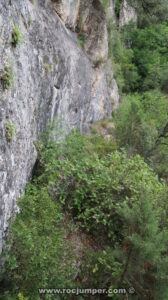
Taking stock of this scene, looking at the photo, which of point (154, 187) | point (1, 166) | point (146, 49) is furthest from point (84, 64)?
point (146, 49)

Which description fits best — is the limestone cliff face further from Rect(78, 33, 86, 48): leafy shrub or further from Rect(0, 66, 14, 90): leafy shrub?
Rect(78, 33, 86, 48): leafy shrub

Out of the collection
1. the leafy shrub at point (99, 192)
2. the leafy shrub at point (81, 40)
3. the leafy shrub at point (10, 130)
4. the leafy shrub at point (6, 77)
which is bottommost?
the leafy shrub at point (99, 192)

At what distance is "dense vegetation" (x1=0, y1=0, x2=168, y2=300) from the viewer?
12.7ft

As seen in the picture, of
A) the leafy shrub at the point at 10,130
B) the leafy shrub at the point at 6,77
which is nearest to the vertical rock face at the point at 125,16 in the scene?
the leafy shrub at the point at 6,77

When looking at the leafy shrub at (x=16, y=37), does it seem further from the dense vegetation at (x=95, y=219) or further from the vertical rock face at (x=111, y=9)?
the vertical rock face at (x=111, y=9)

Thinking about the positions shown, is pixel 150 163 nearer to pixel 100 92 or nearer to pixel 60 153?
pixel 60 153

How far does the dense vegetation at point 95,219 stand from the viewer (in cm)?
388

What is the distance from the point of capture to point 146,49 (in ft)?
86.0

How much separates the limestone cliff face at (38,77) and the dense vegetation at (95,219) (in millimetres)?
400

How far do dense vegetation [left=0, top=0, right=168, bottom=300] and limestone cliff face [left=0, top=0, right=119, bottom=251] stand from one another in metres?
0.40

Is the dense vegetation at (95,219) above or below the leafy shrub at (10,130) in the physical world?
below

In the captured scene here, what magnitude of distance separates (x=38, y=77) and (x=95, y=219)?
3359mm

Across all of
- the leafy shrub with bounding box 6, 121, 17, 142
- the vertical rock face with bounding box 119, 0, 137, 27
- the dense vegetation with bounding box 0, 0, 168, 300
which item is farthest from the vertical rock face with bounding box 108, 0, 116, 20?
the leafy shrub with bounding box 6, 121, 17, 142

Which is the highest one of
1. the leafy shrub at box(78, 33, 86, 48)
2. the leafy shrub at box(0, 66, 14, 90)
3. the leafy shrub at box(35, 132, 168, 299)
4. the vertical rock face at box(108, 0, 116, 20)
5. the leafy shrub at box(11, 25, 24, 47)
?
the vertical rock face at box(108, 0, 116, 20)
